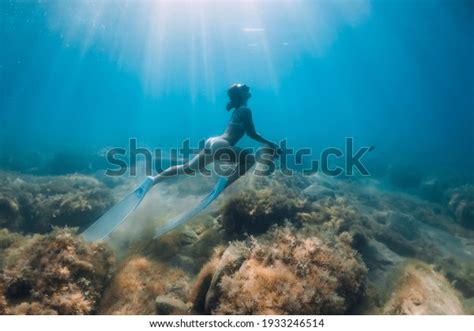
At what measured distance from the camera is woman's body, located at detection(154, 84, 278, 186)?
730 cm

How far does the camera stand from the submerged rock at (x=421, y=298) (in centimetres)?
464

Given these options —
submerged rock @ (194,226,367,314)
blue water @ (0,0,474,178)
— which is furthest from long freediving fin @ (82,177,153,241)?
blue water @ (0,0,474,178)

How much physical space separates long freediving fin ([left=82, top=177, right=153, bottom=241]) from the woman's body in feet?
1.74

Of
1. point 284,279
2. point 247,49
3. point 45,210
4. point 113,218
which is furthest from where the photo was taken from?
point 247,49

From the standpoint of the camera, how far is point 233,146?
7523mm

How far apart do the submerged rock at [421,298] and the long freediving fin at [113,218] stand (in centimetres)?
568

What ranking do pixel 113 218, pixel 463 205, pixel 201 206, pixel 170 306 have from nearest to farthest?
pixel 170 306 < pixel 201 206 < pixel 113 218 < pixel 463 205

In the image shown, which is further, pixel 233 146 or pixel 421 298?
pixel 233 146

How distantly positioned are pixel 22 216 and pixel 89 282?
768cm

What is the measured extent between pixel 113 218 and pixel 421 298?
6.33 meters

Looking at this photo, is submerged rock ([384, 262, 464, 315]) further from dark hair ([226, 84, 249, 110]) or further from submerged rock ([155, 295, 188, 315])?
dark hair ([226, 84, 249, 110])

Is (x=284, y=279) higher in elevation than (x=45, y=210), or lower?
lower

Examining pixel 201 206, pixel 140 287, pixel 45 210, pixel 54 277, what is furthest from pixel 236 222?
pixel 45 210

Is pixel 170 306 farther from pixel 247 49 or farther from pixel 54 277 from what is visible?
pixel 247 49
